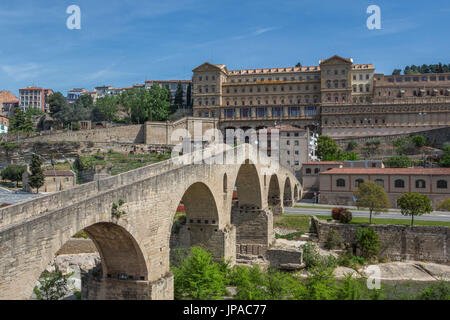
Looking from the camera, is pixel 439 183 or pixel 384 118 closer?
pixel 439 183

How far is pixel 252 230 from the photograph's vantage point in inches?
1409

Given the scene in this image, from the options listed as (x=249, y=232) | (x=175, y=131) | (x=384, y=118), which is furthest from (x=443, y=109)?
(x=249, y=232)

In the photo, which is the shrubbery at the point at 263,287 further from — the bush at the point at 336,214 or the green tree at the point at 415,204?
the bush at the point at 336,214

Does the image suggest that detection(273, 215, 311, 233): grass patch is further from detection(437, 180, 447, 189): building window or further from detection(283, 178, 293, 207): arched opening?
detection(437, 180, 447, 189): building window

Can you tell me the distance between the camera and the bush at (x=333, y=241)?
1457 inches

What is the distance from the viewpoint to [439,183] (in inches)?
1874

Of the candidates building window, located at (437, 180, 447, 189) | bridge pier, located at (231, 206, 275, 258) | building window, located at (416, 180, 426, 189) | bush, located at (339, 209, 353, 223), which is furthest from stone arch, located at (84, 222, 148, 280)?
building window, located at (437, 180, 447, 189)

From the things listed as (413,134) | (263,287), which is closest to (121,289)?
(263,287)

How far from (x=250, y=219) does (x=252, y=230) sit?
3.36ft

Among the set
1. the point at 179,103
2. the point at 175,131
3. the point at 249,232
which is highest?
the point at 179,103

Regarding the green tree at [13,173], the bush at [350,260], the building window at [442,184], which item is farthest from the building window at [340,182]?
the green tree at [13,173]

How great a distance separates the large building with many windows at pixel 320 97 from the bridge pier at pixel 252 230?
54.8m
